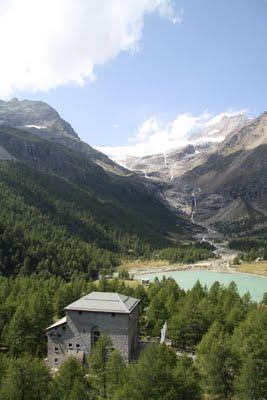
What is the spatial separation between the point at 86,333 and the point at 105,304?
420 cm

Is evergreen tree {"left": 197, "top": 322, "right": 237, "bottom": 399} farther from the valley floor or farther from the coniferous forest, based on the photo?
the valley floor

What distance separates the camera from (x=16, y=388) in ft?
114

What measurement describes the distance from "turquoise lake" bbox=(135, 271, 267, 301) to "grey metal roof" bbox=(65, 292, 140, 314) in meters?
74.8

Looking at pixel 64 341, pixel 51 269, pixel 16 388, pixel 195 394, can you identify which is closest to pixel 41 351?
pixel 64 341

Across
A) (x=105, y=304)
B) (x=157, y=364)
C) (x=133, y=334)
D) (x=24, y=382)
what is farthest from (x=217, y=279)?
(x=24, y=382)

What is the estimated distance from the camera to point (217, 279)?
151250mm

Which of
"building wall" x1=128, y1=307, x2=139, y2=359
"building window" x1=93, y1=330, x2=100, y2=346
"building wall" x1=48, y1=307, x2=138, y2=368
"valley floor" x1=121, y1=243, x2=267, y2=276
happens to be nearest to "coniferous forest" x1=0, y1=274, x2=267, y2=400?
"building wall" x1=48, y1=307, x2=138, y2=368

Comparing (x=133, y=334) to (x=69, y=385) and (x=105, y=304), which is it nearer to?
(x=105, y=304)

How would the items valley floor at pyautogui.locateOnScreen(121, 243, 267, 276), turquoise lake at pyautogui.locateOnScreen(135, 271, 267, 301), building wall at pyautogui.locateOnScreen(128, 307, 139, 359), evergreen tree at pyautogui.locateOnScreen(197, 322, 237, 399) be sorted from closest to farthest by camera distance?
1. evergreen tree at pyautogui.locateOnScreen(197, 322, 237, 399)
2. building wall at pyautogui.locateOnScreen(128, 307, 139, 359)
3. turquoise lake at pyautogui.locateOnScreen(135, 271, 267, 301)
4. valley floor at pyautogui.locateOnScreen(121, 243, 267, 276)

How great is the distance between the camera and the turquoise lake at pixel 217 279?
431 ft

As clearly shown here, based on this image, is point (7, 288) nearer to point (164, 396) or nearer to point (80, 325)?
point (80, 325)

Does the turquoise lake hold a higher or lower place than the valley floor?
lower

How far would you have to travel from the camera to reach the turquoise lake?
13139cm

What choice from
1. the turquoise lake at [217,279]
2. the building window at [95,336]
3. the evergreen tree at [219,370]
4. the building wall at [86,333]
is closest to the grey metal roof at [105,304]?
the building wall at [86,333]
